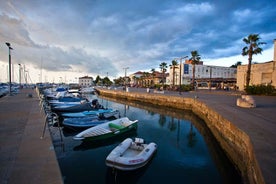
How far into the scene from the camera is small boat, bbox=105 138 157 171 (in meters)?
5.99

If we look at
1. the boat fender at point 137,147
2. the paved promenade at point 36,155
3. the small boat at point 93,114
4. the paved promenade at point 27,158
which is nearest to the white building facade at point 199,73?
the small boat at point 93,114

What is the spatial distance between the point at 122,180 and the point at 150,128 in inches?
319

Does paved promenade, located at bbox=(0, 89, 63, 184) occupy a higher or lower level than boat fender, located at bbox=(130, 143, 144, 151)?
higher

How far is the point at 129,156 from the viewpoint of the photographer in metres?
7.07

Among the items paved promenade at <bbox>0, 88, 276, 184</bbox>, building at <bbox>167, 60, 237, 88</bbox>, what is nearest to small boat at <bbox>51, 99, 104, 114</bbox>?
paved promenade at <bbox>0, 88, 276, 184</bbox>

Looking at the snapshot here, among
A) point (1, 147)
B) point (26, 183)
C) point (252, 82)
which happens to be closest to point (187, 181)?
point (26, 183)

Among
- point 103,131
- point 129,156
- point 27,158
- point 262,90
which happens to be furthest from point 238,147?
point 262,90

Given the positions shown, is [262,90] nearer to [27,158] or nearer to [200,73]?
[27,158]

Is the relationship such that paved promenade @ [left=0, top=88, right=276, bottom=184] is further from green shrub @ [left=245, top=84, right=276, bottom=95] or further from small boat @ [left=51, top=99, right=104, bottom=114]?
green shrub @ [left=245, top=84, right=276, bottom=95]

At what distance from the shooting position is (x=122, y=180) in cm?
607

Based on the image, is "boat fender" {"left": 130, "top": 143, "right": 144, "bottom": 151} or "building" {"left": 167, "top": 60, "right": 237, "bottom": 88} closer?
"boat fender" {"left": 130, "top": 143, "right": 144, "bottom": 151}

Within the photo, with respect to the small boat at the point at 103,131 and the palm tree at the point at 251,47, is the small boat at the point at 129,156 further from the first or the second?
the palm tree at the point at 251,47

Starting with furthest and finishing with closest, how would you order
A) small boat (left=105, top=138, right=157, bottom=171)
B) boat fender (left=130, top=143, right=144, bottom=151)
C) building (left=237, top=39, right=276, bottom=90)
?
building (left=237, top=39, right=276, bottom=90) → boat fender (left=130, top=143, right=144, bottom=151) → small boat (left=105, top=138, right=157, bottom=171)

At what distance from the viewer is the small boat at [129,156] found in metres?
5.99
